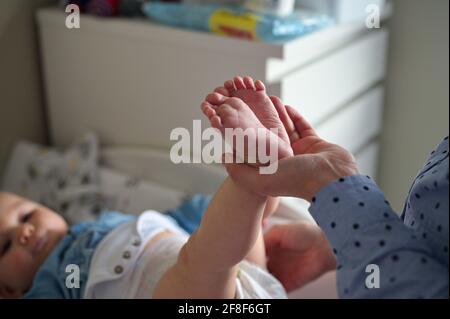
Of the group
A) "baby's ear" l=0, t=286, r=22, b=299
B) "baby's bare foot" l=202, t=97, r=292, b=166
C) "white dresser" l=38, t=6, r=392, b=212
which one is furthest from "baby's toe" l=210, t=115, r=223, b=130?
"baby's ear" l=0, t=286, r=22, b=299

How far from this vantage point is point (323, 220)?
0.61 meters

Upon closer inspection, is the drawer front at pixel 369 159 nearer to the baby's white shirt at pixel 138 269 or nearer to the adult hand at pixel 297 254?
the adult hand at pixel 297 254

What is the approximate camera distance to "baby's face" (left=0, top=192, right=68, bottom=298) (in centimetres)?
111

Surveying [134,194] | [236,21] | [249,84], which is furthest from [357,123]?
[249,84]

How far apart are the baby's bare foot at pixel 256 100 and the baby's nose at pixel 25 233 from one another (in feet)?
1.82

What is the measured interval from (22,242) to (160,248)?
0.28 m

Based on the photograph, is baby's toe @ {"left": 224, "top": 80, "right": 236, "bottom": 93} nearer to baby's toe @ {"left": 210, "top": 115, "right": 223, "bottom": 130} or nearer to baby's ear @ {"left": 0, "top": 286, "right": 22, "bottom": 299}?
baby's toe @ {"left": 210, "top": 115, "right": 223, "bottom": 130}

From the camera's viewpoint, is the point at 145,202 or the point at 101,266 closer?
the point at 101,266

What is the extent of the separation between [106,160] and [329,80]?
1.89ft

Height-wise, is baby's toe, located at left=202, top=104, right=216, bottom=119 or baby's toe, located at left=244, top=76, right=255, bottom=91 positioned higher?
baby's toe, located at left=244, top=76, right=255, bottom=91

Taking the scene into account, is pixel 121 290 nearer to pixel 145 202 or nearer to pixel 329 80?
pixel 145 202

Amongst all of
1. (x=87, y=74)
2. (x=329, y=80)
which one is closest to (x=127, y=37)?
(x=87, y=74)

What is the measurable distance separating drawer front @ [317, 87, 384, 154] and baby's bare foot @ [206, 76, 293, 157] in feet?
2.02

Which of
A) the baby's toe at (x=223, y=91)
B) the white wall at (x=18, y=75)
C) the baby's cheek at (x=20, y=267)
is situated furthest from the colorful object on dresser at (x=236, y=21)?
the baby's cheek at (x=20, y=267)
